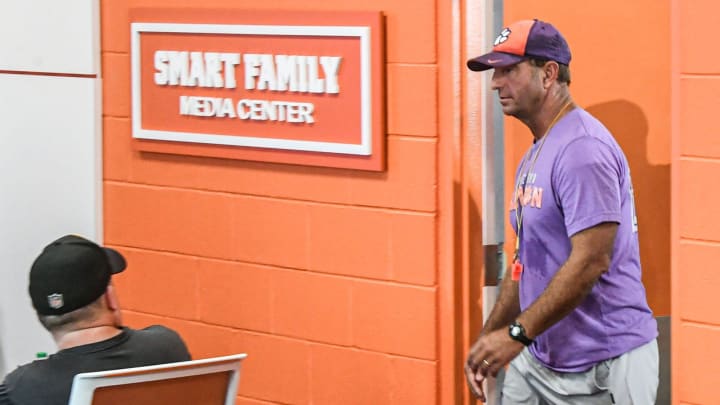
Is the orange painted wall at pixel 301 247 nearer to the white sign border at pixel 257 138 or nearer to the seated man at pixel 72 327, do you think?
the white sign border at pixel 257 138

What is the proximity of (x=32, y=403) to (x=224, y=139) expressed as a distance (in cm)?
144

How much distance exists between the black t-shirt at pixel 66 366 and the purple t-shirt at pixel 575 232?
98 cm

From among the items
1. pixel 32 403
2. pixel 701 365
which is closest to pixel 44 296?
pixel 32 403

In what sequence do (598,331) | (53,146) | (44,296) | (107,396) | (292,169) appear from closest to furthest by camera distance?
(107,396)
(44,296)
(598,331)
(292,169)
(53,146)

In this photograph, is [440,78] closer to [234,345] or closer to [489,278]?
[489,278]

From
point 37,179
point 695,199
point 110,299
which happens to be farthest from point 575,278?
point 37,179

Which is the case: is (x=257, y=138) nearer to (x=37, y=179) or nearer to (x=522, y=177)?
(x=37, y=179)

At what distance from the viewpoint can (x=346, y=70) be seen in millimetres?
3568

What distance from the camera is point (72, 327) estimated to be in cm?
266

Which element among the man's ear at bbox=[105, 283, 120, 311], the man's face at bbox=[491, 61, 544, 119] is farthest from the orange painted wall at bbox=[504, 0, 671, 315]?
the man's ear at bbox=[105, 283, 120, 311]

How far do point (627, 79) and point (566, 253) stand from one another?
0.97 m

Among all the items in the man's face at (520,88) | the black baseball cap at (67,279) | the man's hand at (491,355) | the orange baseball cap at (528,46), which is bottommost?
the man's hand at (491,355)

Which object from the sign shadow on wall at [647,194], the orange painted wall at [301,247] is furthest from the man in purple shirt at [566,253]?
the sign shadow on wall at [647,194]

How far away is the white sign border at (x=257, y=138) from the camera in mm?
3531
